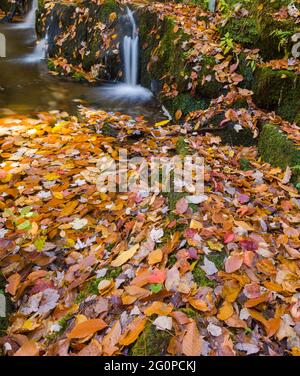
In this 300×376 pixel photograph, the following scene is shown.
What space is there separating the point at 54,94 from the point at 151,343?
682 cm

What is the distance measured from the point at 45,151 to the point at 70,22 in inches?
245

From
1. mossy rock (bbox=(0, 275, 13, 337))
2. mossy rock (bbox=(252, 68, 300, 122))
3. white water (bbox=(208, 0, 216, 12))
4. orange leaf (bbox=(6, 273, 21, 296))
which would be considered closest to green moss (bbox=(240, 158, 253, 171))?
mossy rock (bbox=(252, 68, 300, 122))

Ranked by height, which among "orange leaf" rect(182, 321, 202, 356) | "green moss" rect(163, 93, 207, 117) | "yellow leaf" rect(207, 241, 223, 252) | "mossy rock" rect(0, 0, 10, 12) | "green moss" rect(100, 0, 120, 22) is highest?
"mossy rock" rect(0, 0, 10, 12)

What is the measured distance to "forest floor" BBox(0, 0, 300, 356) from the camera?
2.22m

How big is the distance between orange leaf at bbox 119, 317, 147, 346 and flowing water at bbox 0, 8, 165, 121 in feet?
16.7

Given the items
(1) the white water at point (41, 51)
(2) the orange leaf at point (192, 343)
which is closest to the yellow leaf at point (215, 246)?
(2) the orange leaf at point (192, 343)

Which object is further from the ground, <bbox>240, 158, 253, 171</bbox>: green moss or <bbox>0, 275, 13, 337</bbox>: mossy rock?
<bbox>240, 158, 253, 171</bbox>: green moss

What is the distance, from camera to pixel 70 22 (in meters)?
9.73

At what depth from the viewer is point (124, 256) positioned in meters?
2.99

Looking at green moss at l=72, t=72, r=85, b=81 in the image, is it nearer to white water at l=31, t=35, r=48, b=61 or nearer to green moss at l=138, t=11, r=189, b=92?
green moss at l=138, t=11, r=189, b=92

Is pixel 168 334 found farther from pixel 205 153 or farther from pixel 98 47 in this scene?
pixel 98 47

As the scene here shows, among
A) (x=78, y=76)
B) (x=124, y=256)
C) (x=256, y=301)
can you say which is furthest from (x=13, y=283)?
(x=78, y=76)

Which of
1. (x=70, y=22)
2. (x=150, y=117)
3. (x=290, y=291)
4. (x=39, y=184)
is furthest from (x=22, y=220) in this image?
(x=70, y=22)

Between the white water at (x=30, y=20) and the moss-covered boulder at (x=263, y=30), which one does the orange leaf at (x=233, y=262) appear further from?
the white water at (x=30, y=20)
